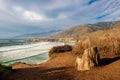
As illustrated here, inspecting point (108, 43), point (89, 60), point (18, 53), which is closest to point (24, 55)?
point (18, 53)

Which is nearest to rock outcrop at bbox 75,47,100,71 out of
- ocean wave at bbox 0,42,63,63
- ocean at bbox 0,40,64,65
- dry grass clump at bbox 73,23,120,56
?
dry grass clump at bbox 73,23,120,56

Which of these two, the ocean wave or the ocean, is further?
the ocean wave

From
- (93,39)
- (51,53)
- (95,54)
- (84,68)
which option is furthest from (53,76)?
(51,53)

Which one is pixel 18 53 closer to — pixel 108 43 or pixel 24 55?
pixel 24 55

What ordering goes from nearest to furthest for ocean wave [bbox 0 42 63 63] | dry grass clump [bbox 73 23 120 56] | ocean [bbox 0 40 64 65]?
1. dry grass clump [bbox 73 23 120 56]
2. ocean [bbox 0 40 64 65]
3. ocean wave [bbox 0 42 63 63]

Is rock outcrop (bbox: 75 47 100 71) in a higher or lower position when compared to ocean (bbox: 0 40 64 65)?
higher

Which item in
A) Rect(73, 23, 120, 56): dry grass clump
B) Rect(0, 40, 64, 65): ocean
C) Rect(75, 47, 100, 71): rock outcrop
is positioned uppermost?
Rect(73, 23, 120, 56): dry grass clump

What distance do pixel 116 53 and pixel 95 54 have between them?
359cm

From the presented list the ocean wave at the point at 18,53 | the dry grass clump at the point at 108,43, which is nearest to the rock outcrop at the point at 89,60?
the dry grass clump at the point at 108,43

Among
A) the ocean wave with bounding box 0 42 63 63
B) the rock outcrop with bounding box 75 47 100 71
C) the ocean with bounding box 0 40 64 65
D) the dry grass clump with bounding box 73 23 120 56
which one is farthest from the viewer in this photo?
the ocean wave with bounding box 0 42 63 63

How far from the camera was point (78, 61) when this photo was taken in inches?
539

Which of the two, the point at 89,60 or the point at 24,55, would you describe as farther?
the point at 24,55

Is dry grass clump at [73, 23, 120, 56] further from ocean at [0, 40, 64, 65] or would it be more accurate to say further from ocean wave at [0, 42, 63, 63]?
ocean wave at [0, 42, 63, 63]

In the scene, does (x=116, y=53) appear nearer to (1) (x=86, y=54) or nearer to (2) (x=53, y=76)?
(1) (x=86, y=54)
